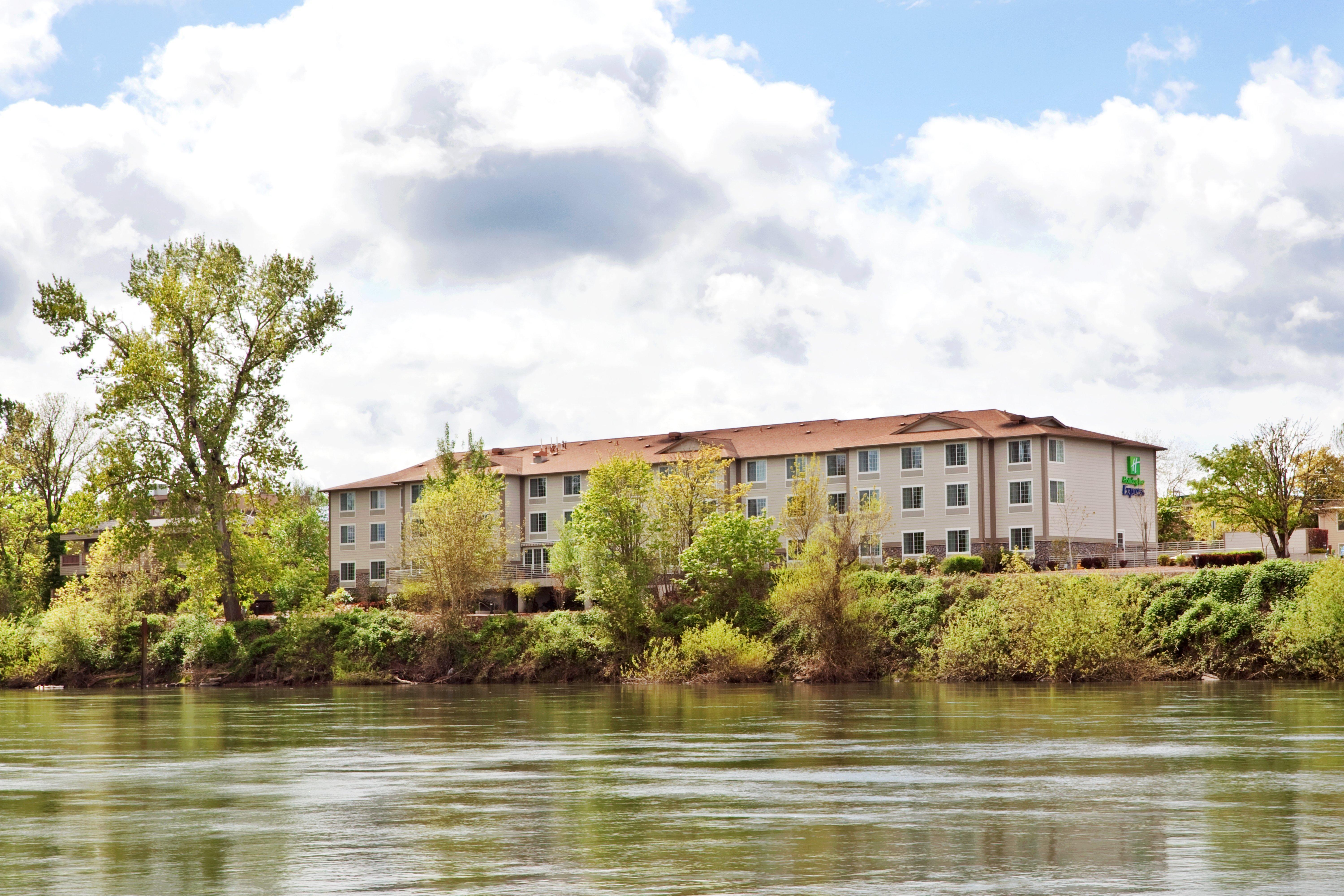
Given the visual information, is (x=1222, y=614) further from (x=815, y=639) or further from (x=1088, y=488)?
(x=1088, y=488)

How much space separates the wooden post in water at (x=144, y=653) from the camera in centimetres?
7388

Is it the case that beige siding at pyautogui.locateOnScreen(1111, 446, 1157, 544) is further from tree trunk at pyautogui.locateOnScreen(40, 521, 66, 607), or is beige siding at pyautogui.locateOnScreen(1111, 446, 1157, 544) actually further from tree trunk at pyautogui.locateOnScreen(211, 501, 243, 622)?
tree trunk at pyautogui.locateOnScreen(40, 521, 66, 607)

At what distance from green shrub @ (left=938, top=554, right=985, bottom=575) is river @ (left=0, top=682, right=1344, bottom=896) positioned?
1705 inches

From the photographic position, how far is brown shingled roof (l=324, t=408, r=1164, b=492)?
95312 millimetres

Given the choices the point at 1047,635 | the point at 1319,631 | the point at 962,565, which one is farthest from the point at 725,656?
the point at 1319,631

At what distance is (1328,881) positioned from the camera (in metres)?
9.73

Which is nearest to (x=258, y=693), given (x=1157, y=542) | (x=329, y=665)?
(x=329, y=665)

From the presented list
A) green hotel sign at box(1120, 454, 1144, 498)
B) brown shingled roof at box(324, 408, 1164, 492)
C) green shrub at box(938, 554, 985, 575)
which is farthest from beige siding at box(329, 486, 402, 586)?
green hotel sign at box(1120, 454, 1144, 498)

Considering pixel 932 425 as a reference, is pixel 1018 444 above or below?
below

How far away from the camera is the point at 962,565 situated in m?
77.8

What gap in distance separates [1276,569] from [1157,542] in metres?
46.9

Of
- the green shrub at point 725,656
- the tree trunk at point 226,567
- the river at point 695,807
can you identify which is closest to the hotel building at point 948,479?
the green shrub at point 725,656

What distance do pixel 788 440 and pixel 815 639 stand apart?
43.2 metres

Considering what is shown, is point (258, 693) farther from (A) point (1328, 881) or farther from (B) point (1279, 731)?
(A) point (1328, 881)
